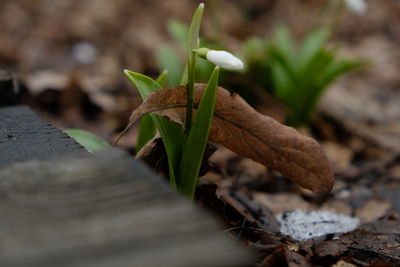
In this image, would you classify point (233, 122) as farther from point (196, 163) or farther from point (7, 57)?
point (7, 57)

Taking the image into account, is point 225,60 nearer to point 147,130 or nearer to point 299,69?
point 147,130

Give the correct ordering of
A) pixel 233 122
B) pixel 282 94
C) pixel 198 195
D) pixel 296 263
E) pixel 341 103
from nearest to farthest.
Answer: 1. pixel 296 263
2. pixel 233 122
3. pixel 198 195
4. pixel 282 94
5. pixel 341 103

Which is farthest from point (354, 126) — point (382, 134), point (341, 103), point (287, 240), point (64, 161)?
point (64, 161)

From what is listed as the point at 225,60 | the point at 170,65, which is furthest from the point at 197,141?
the point at 170,65

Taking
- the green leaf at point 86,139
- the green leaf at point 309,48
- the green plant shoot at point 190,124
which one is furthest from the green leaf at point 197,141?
the green leaf at point 309,48

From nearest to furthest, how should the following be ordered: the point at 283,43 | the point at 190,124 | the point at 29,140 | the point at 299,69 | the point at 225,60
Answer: the point at 225,60, the point at 29,140, the point at 190,124, the point at 299,69, the point at 283,43
